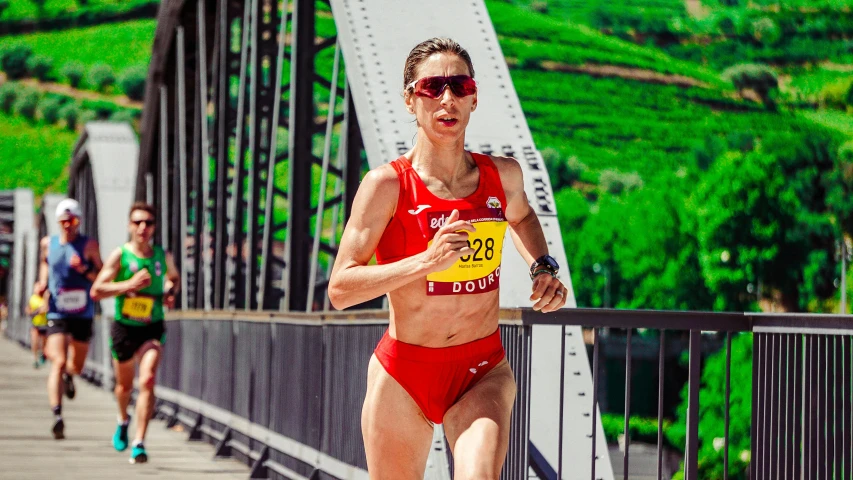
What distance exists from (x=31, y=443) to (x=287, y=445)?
372 centimetres

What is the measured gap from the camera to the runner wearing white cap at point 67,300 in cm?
1249

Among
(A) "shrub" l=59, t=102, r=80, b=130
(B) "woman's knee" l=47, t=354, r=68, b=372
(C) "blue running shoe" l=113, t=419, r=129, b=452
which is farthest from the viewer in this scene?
(A) "shrub" l=59, t=102, r=80, b=130

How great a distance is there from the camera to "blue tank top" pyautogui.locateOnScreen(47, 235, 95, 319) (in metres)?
12.9

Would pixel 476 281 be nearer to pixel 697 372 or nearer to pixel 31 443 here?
pixel 697 372

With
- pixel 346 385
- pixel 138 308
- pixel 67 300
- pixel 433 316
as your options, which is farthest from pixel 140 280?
pixel 433 316

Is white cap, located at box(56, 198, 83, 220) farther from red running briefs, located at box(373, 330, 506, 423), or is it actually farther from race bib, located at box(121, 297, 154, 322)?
red running briefs, located at box(373, 330, 506, 423)

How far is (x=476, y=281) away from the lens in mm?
4145

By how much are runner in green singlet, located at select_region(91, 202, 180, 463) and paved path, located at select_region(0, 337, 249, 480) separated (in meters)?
0.41

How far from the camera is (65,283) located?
12891mm

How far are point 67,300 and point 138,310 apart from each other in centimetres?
262

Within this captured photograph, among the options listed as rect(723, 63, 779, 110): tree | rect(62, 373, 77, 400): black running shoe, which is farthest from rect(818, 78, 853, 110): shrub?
rect(62, 373, 77, 400): black running shoe

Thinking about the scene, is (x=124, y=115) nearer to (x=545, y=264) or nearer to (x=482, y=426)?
(x=545, y=264)

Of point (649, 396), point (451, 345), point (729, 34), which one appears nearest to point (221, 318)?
point (451, 345)

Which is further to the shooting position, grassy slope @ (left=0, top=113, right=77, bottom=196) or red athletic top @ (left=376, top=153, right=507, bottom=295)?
grassy slope @ (left=0, top=113, right=77, bottom=196)
